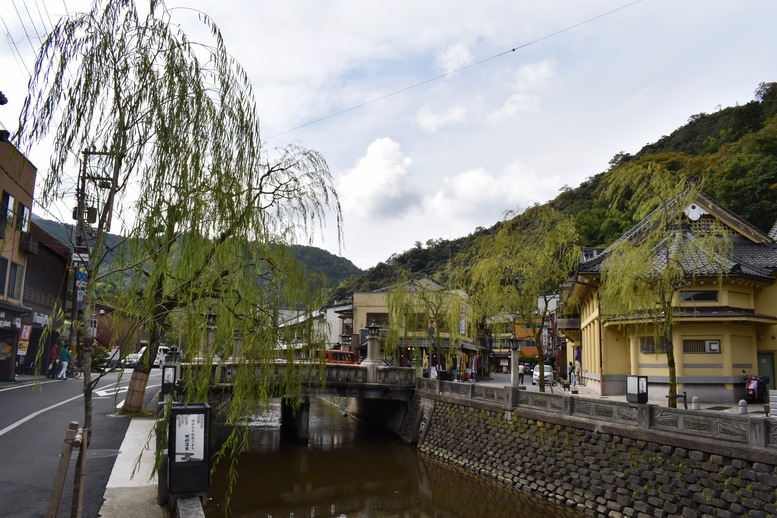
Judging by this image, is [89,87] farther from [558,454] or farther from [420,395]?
[420,395]

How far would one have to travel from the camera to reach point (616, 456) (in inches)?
601

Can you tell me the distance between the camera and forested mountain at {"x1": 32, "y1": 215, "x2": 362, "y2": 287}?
21.9 ft

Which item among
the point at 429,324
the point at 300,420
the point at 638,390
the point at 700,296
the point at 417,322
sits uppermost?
the point at 700,296

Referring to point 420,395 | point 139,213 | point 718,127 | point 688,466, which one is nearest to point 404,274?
point 420,395

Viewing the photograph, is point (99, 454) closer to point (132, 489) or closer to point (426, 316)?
point (132, 489)

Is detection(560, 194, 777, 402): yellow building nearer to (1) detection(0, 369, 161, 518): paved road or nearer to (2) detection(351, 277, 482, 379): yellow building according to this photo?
(2) detection(351, 277, 482, 379): yellow building

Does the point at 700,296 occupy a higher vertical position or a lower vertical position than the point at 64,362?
higher

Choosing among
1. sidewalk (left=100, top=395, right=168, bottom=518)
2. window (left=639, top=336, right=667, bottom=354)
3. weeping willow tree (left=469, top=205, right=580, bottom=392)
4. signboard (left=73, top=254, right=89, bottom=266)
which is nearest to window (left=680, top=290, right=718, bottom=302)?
window (left=639, top=336, right=667, bottom=354)

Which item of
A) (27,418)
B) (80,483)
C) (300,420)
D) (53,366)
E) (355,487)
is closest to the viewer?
(80,483)

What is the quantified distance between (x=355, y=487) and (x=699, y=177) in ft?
109

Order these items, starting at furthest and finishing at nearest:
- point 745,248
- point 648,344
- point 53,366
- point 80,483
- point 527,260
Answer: point 53,366 → point 745,248 → point 527,260 → point 648,344 → point 80,483

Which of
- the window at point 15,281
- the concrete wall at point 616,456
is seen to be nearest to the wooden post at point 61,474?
the concrete wall at point 616,456

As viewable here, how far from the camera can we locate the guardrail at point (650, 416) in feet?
39.5

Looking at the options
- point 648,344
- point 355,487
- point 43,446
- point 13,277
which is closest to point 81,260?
point 43,446
